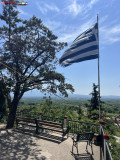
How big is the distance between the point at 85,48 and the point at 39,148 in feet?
19.7

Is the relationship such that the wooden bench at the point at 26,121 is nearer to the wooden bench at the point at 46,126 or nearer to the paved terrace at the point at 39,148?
the wooden bench at the point at 46,126

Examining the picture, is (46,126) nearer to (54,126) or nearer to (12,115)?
(54,126)

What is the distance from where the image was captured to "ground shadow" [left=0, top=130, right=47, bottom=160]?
16.9 feet

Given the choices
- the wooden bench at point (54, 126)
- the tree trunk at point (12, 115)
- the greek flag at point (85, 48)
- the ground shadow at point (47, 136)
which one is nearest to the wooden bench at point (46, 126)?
the wooden bench at point (54, 126)

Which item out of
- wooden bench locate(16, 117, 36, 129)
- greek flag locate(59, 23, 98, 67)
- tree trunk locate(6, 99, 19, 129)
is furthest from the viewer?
tree trunk locate(6, 99, 19, 129)

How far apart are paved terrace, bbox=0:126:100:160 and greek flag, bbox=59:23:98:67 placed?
4.75m

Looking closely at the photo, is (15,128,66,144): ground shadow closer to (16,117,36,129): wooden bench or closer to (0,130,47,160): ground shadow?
(16,117,36,129): wooden bench

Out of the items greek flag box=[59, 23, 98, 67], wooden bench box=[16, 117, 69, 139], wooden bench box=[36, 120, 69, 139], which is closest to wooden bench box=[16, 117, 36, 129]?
wooden bench box=[16, 117, 69, 139]

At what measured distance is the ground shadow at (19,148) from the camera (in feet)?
16.9

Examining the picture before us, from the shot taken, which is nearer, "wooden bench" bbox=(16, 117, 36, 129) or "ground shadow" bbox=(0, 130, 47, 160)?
"ground shadow" bbox=(0, 130, 47, 160)

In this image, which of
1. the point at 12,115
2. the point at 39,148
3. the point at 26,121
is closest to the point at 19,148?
the point at 39,148

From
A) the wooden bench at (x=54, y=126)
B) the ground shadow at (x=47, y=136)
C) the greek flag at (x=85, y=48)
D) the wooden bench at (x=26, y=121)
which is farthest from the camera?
the wooden bench at (x=26, y=121)

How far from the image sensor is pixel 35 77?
37.0 feet

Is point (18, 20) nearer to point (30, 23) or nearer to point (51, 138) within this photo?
point (30, 23)
